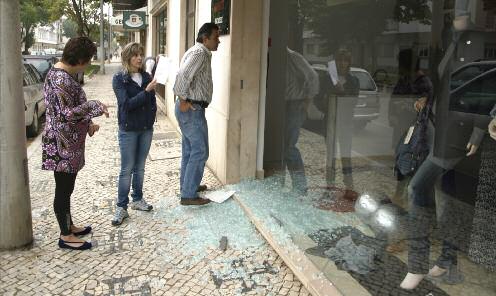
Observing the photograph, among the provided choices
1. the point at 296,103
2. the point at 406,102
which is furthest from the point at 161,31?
the point at 406,102

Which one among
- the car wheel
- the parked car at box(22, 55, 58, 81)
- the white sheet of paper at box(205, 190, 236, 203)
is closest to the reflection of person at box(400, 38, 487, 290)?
the white sheet of paper at box(205, 190, 236, 203)

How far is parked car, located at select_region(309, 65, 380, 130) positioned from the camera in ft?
12.9

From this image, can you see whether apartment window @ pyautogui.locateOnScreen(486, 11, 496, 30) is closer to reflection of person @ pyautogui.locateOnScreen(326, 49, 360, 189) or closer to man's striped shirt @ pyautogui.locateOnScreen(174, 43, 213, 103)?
reflection of person @ pyautogui.locateOnScreen(326, 49, 360, 189)

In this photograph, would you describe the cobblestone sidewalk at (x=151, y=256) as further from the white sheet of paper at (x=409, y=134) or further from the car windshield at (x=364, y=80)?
the car windshield at (x=364, y=80)

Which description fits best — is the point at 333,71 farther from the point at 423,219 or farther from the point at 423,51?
the point at 423,219

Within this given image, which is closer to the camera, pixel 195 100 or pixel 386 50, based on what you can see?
pixel 386 50

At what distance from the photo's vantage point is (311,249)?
154 inches

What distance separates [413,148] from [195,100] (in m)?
2.38

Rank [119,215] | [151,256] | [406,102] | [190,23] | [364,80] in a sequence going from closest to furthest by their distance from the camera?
1. [406,102]
2. [151,256]
3. [364,80]
4. [119,215]
5. [190,23]

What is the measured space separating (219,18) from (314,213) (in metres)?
2.73

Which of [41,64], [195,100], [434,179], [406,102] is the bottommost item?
[434,179]

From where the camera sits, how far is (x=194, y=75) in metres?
4.83

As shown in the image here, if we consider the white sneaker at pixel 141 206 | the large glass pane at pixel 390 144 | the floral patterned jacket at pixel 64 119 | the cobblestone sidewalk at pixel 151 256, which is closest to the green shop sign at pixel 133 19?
the cobblestone sidewalk at pixel 151 256

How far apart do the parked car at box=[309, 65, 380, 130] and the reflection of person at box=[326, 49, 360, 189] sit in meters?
0.05
